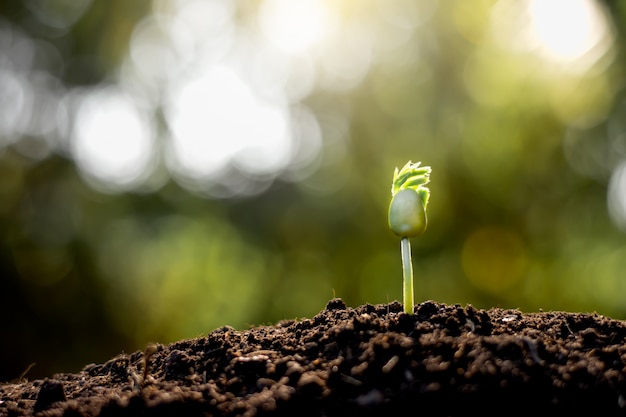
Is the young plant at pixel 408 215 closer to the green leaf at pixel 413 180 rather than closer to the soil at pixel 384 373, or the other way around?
the green leaf at pixel 413 180

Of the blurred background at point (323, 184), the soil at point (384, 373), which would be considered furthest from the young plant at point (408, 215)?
the blurred background at point (323, 184)

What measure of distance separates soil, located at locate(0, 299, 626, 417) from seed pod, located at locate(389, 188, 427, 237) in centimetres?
36

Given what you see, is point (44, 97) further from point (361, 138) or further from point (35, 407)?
point (35, 407)

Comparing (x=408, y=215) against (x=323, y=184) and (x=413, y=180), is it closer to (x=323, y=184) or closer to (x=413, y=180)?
(x=413, y=180)

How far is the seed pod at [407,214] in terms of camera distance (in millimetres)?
2508

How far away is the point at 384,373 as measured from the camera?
1.99 metres

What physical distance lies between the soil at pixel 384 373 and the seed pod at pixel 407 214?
1.18 feet

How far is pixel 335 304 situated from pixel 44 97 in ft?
46.7

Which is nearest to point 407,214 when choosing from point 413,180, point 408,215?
point 408,215

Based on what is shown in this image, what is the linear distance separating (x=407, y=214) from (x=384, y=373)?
2.42 feet

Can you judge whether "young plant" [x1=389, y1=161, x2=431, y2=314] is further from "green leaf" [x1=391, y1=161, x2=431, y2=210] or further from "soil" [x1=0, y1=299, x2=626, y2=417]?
"soil" [x1=0, y1=299, x2=626, y2=417]

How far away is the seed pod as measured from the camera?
2.51 meters

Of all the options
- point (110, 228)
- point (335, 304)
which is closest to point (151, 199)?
point (110, 228)

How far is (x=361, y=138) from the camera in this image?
16.2 m
